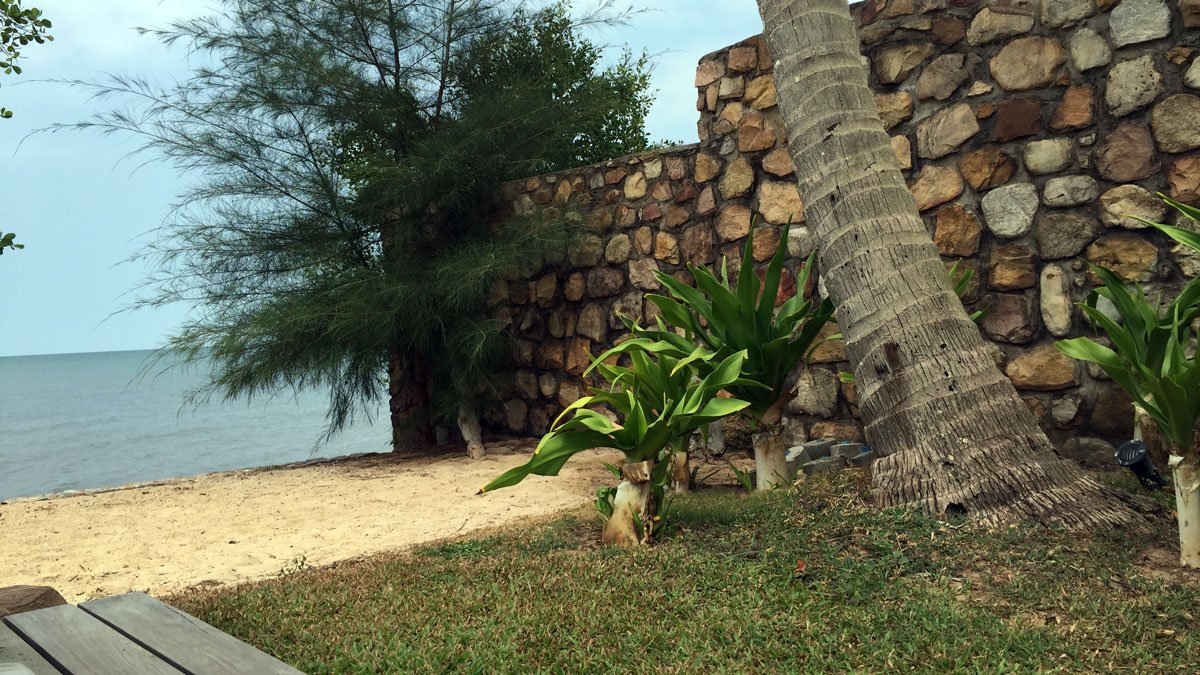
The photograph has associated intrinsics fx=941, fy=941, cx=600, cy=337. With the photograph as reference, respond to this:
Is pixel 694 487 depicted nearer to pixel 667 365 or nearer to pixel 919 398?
pixel 667 365

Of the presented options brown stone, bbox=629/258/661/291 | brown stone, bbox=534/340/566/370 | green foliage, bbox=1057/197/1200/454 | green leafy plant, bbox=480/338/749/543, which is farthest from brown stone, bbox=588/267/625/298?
green foliage, bbox=1057/197/1200/454

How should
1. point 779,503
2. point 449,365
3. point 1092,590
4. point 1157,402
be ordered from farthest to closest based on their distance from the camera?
1. point 449,365
2. point 779,503
3. point 1157,402
4. point 1092,590

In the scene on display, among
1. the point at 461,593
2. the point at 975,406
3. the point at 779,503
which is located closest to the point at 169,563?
the point at 461,593

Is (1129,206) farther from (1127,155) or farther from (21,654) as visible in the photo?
(21,654)

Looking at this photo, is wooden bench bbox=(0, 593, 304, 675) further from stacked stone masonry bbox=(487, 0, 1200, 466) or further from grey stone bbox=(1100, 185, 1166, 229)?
grey stone bbox=(1100, 185, 1166, 229)

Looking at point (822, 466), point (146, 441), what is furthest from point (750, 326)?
point (146, 441)

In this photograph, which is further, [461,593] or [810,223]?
[810,223]

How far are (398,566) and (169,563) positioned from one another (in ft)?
4.42

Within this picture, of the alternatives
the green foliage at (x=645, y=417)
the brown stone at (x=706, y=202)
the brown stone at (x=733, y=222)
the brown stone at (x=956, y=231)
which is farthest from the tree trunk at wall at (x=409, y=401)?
the brown stone at (x=956, y=231)

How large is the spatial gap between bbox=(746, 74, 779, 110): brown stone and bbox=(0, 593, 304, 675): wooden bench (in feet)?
14.3

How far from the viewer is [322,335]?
6.33 meters

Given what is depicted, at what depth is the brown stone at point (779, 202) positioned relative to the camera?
17.7 feet

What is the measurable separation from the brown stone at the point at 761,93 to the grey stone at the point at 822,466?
6.93ft

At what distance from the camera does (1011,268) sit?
4.59m
